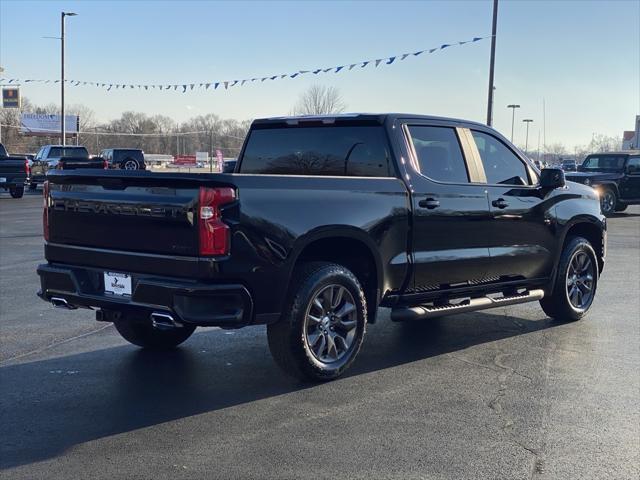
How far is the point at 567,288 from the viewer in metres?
7.54

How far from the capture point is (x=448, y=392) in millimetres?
5172

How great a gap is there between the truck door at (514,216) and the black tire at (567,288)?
0.21 meters

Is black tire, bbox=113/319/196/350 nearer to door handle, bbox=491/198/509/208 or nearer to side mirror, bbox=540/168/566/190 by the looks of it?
door handle, bbox=491/198/509/208

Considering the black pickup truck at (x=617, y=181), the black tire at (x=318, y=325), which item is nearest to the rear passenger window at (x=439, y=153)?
the black tire at (x=318, y=325)

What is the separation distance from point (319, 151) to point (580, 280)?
331 centimetres

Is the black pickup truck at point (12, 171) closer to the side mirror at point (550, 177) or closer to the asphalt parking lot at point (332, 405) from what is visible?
the asphalt parking lot at point (332, 405)

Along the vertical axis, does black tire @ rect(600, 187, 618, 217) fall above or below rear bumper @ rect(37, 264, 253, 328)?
above

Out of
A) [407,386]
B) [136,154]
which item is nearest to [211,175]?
[407,386]

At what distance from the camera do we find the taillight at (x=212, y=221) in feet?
14.8

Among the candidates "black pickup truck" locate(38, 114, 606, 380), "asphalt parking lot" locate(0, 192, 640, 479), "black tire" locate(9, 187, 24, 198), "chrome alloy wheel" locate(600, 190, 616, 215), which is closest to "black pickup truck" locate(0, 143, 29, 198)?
"black tire" locate(9, 187, 24, 198)

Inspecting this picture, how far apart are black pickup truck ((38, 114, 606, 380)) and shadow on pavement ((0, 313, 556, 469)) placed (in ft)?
1.00

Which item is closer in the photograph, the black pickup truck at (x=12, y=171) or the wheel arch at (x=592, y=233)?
the wheel arch at (x=592, y=233)

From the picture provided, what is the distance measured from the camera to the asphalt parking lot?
3.90 metres

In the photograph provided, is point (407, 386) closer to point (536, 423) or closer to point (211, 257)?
point (536, 423)
